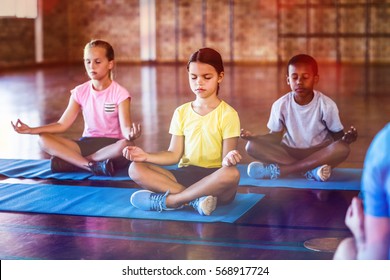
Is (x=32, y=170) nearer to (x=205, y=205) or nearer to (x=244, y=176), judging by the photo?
(x=244, y=176)

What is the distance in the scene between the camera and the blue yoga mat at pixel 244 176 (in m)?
3.48

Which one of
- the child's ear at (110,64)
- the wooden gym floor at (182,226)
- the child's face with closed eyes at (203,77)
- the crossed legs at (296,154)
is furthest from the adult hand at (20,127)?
the crossed legs at (296,154)

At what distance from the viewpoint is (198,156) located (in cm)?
301

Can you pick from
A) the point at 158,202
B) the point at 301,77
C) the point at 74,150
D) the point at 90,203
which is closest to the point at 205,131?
the point at 158,202

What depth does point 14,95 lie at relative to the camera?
26.7 ft

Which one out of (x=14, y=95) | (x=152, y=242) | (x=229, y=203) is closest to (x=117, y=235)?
(x=152, y=242)

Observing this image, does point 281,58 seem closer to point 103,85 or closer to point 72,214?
point 103,85

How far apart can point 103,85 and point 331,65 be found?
929 cm

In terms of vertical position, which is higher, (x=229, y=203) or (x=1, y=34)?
(x=1, y=34)

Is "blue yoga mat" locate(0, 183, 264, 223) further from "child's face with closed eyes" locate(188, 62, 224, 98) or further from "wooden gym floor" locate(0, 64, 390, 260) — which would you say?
"child's face with closed eyes" locate(188, 62, 224, 98)

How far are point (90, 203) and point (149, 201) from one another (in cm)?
30

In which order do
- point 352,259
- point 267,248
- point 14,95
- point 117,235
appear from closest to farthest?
point 352,259
point 267,248
point 117,235
point 14,95

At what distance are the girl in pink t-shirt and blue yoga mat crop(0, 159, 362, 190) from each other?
0.20 ft

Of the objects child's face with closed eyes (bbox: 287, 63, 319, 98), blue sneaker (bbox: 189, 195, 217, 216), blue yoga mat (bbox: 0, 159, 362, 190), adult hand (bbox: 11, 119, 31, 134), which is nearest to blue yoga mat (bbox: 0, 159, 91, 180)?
blue yoga mat (bbox: 0, 159, 362, 190)
